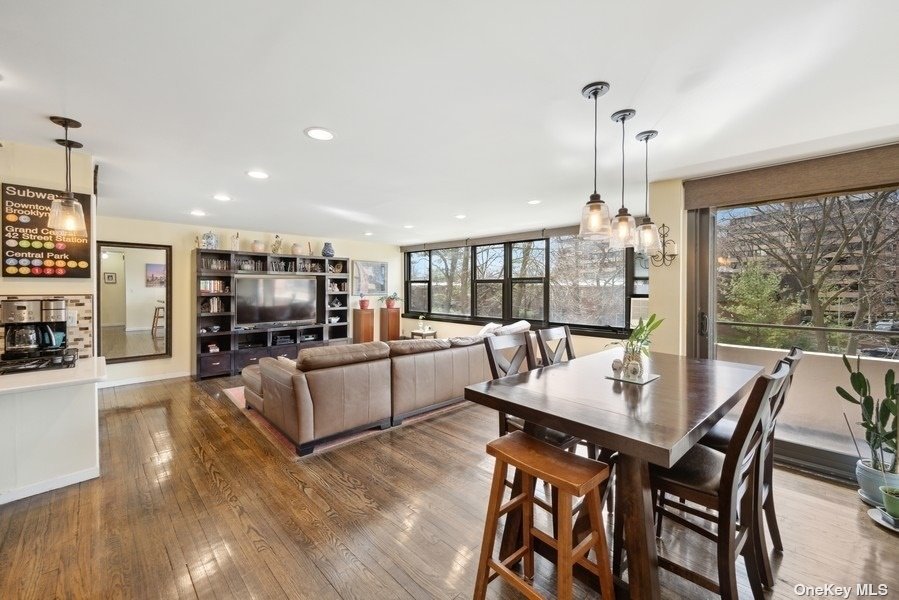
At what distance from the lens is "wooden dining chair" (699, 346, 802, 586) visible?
1597 mm

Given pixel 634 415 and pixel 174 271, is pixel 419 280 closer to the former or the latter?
pixel 174 271

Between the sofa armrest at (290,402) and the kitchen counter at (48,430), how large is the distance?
3.58 ft

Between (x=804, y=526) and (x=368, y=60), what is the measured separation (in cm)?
329

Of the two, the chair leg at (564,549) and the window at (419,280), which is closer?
the chair leg at (564,549)

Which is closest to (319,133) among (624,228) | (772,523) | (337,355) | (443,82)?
(443,82)

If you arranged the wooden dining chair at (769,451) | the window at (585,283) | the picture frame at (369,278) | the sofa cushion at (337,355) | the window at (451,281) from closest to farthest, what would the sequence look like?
the wooden dining chair at (769,451), the sofa cushion at (337,355), the window at (585,283), the window at (451,281), the picture frame at (369,278)

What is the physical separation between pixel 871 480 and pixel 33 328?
553 cm

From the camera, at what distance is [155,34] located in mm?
1412

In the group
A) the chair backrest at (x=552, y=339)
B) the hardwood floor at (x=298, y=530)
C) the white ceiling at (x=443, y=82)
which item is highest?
the white ceiling at (x=443, y=82)

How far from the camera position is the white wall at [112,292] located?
186 inches

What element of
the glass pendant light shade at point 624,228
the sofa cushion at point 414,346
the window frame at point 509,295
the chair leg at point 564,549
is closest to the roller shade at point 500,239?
the window frame at point 509,295

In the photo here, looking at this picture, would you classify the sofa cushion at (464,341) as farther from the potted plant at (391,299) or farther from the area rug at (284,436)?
the potted plant at (391,299)

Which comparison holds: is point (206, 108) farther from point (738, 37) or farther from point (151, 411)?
point (151, 411)

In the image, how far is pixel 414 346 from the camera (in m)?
3.58
